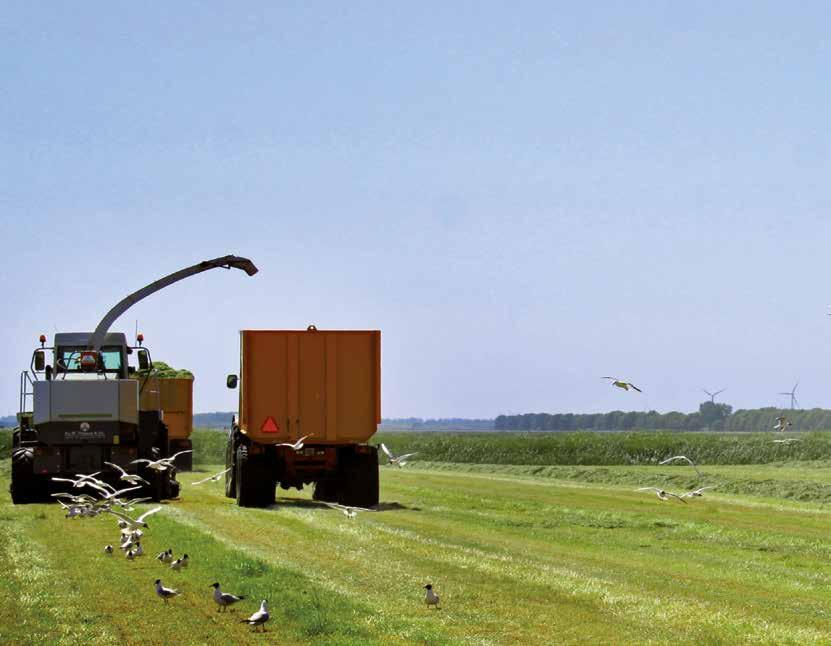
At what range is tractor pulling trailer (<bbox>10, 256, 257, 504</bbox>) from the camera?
1193 inches

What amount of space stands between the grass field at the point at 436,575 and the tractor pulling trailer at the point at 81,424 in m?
1.02

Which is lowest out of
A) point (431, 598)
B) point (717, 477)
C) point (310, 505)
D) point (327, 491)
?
point (717, 477)

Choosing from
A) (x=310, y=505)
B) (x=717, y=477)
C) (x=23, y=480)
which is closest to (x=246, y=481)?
(x=310, y=505)

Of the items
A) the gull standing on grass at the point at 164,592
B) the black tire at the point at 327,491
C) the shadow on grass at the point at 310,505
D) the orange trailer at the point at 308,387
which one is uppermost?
the orange trailer at the point at 308,387

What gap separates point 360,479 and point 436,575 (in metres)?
13.5

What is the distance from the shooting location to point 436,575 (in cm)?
1883

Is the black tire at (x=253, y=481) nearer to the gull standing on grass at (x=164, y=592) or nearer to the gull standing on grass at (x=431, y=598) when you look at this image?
the gull standing on grass at (x=164, y=592)

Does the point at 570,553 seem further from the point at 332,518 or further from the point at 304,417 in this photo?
the point at 304,417

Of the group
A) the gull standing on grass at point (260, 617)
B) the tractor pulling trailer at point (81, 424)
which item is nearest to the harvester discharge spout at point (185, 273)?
the tractor pulling trailer at point (81, 424)

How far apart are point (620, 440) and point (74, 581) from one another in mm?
59064

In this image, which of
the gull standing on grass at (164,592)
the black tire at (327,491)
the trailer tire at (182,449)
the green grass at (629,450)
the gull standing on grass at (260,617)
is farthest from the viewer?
the green grass at (629,450)

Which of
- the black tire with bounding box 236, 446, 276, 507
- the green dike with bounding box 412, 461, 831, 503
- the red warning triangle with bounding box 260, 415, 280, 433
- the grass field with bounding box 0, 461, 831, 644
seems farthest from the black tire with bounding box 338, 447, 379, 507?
the green dike with bounding box 412, 461, 831, 503

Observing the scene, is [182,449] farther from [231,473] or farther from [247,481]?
[247,481]

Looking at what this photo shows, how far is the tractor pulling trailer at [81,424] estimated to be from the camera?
3030 centimetres
